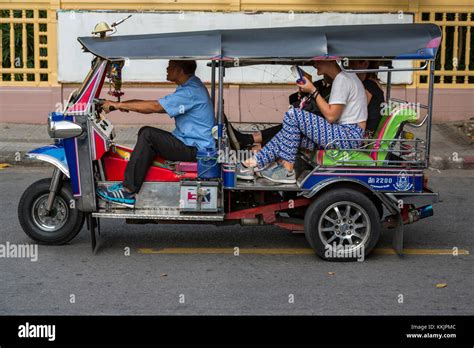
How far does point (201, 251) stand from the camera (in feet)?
25.2

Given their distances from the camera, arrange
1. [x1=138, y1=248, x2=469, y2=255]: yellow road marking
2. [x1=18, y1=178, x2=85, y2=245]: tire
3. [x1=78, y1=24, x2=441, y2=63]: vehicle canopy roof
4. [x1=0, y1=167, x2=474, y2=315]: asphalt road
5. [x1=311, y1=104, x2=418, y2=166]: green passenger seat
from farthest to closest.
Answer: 1. [x1=138, y1=248, x2=469, y2=255]: yellow road marking
2. [x1=18, y1=178, x2=85, y2=245]: tire
3. [x1=311, y1=104, x2=418, y2=166]: green passenger seat
4. [x1=78, y1=24, x2=441, y2=63]: vehicle canopy roof
5. [x1=0, y1=167, x2=474, y2=315]: asphalt road

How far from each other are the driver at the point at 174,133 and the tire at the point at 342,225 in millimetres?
1067

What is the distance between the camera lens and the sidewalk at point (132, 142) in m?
12.2

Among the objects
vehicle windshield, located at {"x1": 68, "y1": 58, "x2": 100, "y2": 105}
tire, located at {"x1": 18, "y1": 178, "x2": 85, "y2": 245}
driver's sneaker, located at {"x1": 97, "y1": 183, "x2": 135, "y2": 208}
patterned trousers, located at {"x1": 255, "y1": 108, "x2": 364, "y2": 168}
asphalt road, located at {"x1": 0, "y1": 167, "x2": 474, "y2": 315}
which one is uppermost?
vehicle windshield, located at {"x1": 68, "y1": 58, "x2": 100, "y2": 105}

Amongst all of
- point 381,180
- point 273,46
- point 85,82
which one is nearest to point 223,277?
point 381,180

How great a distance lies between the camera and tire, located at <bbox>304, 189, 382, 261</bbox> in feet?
23.6

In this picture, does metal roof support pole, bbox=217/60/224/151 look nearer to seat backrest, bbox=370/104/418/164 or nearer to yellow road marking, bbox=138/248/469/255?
yellow road marking, bbox=138/248/469/255

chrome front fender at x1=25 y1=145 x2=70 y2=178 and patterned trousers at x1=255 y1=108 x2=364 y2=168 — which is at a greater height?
patterned trousers at x1=255 y1=108 x2=364 y2=168

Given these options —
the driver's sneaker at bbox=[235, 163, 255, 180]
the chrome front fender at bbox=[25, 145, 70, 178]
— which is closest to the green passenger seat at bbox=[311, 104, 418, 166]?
the driver's sneaker at bbox=[235, 163, 255, 180]

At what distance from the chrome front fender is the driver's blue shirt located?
945 millimetres

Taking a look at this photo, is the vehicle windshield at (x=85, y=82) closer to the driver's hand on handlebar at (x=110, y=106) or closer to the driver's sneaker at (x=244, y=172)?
the driver's hand on handlebar at (x=110, y=106)

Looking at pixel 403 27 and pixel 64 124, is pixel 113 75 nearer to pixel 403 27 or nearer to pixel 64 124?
pixel 64 124

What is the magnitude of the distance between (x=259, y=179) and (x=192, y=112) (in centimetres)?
81
